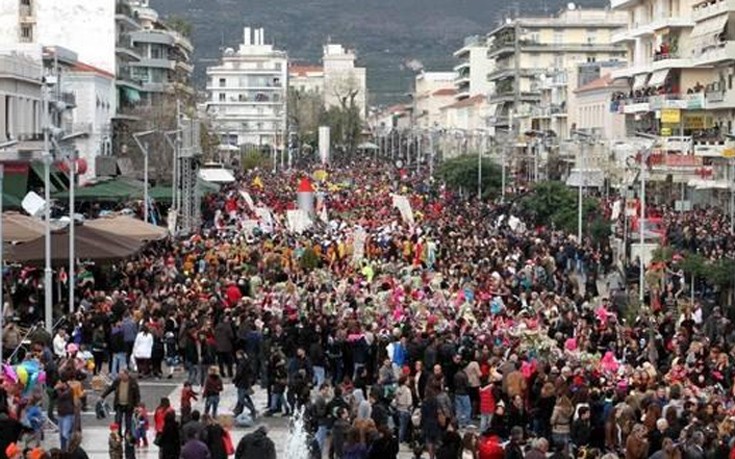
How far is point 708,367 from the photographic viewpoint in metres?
27.0

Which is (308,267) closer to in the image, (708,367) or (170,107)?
(708,367)

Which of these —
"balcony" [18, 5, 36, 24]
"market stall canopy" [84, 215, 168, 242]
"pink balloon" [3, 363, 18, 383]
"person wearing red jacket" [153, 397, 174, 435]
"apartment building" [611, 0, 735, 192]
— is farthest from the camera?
"balcony" [18, 5, 36, 24]

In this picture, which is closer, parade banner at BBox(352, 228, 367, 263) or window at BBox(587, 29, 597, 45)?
parade banner at BBox(352, 228, 367, 263)

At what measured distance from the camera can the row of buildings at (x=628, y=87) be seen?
69938mm

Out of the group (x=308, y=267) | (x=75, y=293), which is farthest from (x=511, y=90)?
(x=75, y=293)

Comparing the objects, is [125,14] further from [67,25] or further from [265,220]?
[265,220]

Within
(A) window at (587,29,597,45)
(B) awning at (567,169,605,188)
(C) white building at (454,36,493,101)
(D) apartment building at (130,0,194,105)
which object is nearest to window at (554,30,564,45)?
(A) window at (587,29,597,45)

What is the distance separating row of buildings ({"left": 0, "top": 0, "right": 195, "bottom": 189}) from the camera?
205 ft

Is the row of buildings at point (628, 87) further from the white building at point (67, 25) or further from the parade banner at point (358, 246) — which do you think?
the white building at point (67, 25)

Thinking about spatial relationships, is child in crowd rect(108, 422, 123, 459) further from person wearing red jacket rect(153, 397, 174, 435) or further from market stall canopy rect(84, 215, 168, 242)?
market stall canopy rect(84, 215, 168, 242)

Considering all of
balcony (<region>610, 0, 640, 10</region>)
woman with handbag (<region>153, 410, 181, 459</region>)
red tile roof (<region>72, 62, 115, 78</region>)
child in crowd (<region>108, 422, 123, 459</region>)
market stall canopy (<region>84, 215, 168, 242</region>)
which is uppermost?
balcony (<region>610, 0, 640, 10</region>)

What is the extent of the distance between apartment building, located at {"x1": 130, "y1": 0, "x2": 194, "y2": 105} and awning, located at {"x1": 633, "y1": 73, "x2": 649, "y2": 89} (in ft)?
102

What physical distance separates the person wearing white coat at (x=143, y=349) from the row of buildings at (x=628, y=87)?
32891 mm

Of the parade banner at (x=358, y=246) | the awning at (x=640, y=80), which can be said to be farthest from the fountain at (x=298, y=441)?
the awning at (x=640, y=80)
